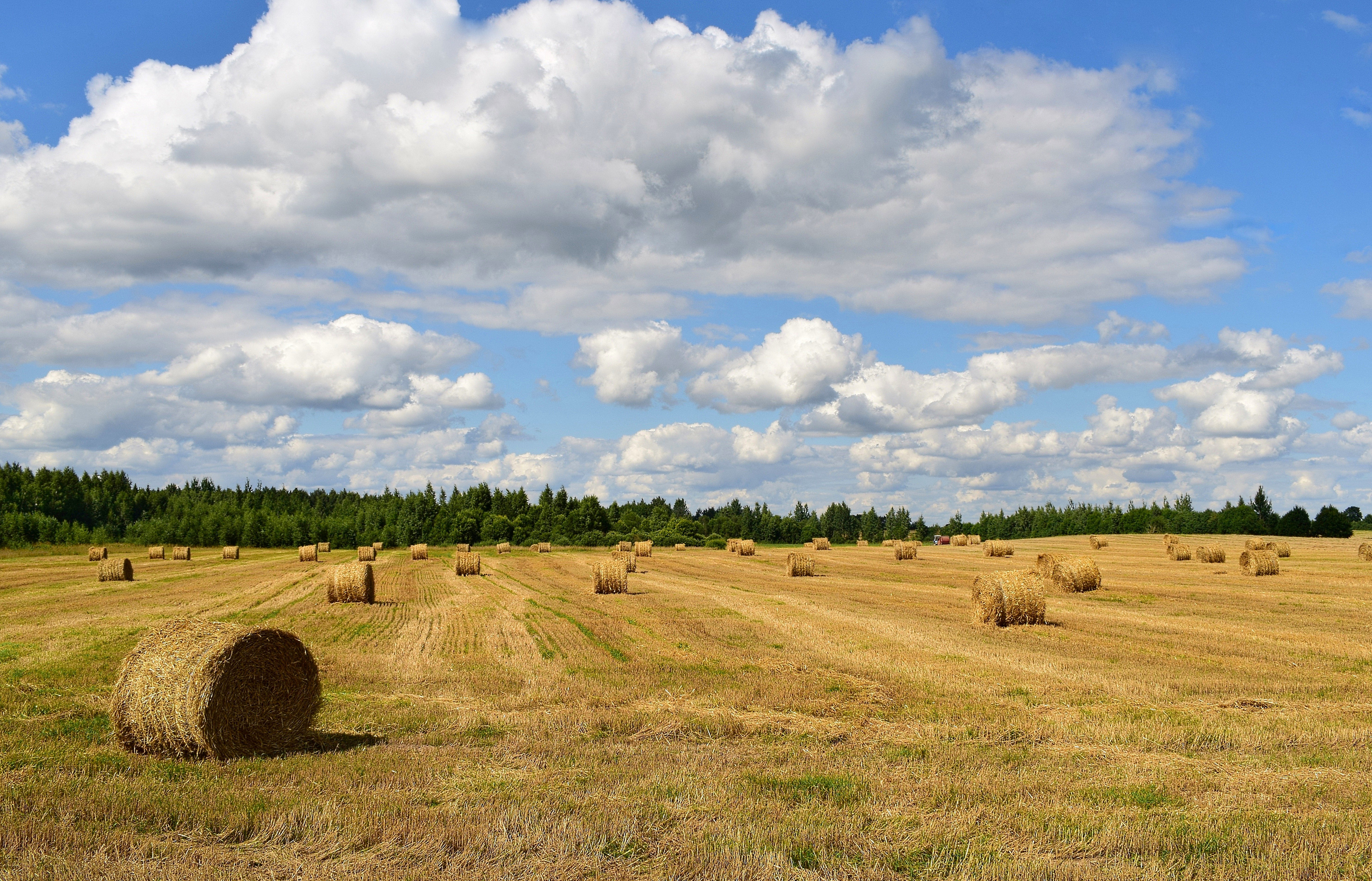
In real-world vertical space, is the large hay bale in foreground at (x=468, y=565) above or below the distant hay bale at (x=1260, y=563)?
below

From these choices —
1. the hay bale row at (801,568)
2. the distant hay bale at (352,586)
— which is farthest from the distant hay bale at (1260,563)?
the distant hay bale at (352,586)

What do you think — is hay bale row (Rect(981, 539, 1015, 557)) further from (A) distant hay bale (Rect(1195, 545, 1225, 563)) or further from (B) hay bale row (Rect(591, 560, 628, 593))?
(B) hay bale row (Rect(591, 560, 628, 593))

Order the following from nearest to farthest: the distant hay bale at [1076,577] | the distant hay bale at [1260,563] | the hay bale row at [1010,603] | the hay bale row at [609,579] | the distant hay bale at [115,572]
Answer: the hay bale row at [1010,603] < the distant hay bale at [1076,577] < the hay bale row at [609,579] < the distant hay bale at [1260,563] < the distant hay bale at [115,572]

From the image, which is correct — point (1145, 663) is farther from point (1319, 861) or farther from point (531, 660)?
point (531, 660)

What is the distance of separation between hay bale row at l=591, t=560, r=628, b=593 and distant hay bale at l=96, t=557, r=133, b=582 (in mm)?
23516

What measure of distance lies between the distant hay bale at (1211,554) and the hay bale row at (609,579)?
29664 millimetres

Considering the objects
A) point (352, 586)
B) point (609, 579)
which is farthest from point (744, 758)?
point (352, 586)

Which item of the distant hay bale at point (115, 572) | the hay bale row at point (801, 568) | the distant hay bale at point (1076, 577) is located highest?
→ the distant hay bale at point (1076, 577)

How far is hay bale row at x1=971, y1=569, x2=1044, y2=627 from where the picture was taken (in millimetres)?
21344

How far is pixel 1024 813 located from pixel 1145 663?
9.83 m

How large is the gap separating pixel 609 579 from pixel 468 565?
14178mm

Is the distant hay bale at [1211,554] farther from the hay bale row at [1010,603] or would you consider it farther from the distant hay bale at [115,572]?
the distant hay bale at [115,572]

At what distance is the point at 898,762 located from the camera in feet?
30.3

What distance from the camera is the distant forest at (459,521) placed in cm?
9306
